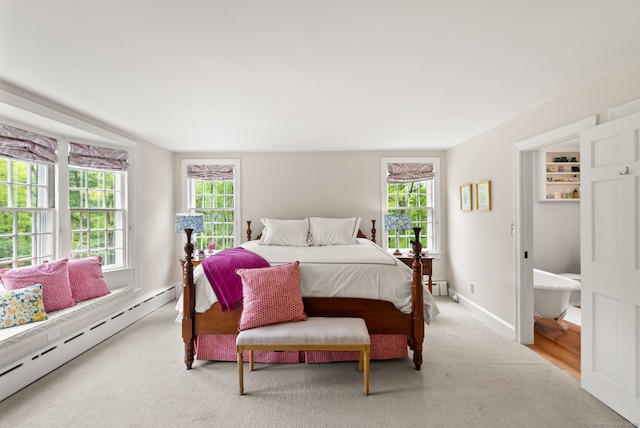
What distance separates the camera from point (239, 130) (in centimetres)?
384

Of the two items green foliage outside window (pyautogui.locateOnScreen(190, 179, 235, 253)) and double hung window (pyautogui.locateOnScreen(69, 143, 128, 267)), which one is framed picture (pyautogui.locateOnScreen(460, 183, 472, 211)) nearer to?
green foliage outside window (pyautogui.locateOnScreen(190, 179, 235, 253))

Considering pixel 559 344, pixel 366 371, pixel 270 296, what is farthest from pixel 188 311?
pixel 559 344

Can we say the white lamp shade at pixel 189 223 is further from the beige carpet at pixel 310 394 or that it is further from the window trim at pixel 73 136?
the beige carpet at pixel 310 394

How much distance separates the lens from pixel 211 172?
16.8 feet

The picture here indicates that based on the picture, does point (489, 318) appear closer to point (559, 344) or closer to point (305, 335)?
point (559, 344)

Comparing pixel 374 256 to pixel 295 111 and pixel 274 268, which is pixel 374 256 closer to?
pixel 274 268

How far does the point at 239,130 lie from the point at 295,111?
3.34ft

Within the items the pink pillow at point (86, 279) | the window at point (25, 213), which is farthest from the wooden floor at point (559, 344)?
the window at point (25, 213)

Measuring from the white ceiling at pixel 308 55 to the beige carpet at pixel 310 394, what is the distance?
2.38 metres

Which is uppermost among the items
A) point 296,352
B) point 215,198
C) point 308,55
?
point 308,55

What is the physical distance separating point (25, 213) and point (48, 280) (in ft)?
2.51

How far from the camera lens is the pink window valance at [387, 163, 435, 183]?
16.8 ft

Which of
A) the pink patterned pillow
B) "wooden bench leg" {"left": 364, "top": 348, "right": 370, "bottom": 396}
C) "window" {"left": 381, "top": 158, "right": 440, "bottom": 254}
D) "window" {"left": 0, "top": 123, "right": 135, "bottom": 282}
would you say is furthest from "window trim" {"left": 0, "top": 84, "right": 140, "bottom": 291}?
"window" {"left": 381, "top": 158, "right": 440, "bottom": 254}

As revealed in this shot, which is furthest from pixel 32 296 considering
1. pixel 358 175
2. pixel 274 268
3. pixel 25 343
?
pixel 358 175
